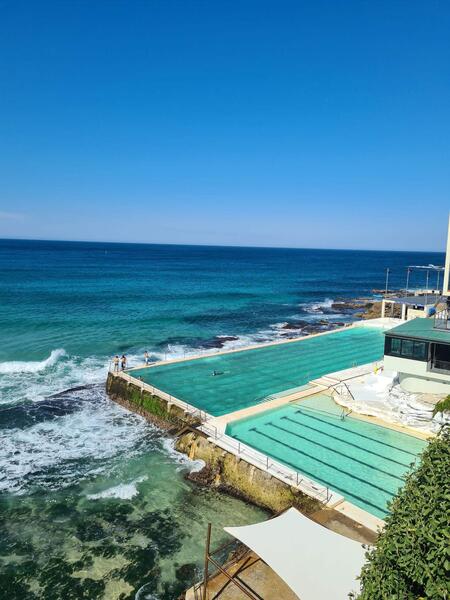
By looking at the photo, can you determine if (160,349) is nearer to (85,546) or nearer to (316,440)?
(316,440)

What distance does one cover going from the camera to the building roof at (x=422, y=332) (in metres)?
18.0

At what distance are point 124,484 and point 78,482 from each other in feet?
5.96

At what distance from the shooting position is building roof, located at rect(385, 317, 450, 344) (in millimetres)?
18016

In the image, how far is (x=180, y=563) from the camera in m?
11.4

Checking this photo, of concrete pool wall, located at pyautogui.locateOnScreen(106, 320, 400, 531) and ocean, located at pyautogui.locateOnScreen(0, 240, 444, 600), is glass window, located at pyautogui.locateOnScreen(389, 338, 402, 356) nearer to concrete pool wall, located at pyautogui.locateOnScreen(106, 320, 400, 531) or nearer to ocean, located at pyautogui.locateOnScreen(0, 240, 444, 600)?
concrete pool wall, located at pyautogui.locateOnScreen(106, 320, 400, 531)

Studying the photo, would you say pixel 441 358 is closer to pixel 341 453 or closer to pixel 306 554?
pixel 341 453

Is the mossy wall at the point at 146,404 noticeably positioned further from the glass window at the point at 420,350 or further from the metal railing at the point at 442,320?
the metal railing at the point at 442,320

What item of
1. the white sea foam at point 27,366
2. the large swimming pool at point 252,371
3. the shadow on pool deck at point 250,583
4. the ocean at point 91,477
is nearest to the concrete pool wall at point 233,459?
the ocean at point 91,477

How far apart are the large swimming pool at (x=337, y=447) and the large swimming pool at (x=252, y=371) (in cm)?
247

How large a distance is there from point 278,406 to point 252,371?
5937 mm

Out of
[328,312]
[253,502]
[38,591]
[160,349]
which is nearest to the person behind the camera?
[38,591]

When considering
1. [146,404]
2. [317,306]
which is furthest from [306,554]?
[317,306]

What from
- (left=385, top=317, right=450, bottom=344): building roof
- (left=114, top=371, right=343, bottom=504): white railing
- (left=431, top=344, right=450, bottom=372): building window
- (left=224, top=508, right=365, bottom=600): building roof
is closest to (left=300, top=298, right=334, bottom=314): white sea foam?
(left=385, top=317, right=450, bottom=344): building roof

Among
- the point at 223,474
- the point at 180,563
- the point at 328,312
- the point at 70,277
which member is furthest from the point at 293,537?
the point at 70,277
